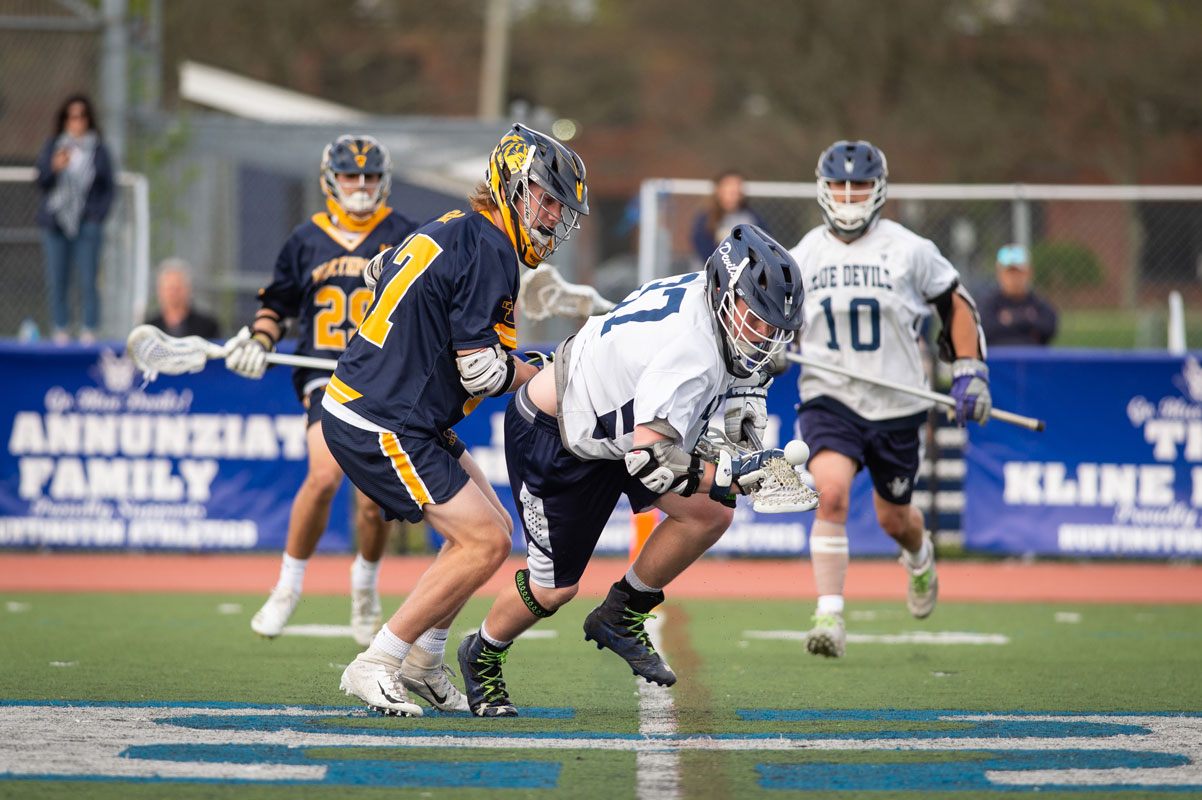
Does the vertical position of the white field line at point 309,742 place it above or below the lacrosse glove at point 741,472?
below

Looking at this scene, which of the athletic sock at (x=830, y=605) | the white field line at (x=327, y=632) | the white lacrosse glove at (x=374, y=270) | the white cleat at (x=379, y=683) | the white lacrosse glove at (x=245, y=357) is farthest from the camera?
the white field line at (x=327, y=632)

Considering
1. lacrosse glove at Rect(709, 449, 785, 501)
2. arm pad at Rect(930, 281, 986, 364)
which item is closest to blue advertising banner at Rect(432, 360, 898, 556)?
arm pad at Rect(930, 281, 986, 364)

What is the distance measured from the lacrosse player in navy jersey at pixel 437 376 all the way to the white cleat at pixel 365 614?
1879 mm

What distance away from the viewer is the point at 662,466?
4.77 meters

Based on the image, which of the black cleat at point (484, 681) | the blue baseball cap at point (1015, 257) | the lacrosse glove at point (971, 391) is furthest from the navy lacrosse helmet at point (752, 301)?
the blue baseball cap at point (1015, 257)

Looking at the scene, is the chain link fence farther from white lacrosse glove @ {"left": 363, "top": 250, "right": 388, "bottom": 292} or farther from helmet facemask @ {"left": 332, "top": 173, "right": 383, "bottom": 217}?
white lacrosse glove @ {"left": 363, "top": 250, "right": 388, "bottom": 292}

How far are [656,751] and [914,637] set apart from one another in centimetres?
317

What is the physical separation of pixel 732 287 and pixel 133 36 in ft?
30.6

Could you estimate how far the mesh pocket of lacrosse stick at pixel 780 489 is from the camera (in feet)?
15.9

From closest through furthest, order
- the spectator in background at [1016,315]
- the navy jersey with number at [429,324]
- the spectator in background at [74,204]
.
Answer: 1. the navy jersey with number at [429,324]
2. the spectator in background at [74,204]
3. the spectator in background at [1016,315]

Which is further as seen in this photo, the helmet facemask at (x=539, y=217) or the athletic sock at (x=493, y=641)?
the athletic sock at (x=493, y=641)

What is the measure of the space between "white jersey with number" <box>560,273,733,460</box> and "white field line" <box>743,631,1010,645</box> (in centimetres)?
282

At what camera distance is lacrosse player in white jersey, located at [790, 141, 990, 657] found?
6828 millimetres

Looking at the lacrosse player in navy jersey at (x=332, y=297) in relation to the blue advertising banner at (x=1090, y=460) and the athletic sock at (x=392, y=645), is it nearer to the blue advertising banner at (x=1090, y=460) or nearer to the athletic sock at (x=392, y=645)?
the athletic sock at (x=392, y=645)
